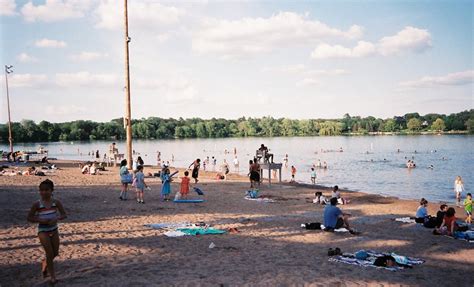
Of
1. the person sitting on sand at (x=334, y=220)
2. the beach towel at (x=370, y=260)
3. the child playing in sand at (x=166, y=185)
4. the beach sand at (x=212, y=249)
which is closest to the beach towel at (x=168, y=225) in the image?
the beach sand at (x=212, y=249)

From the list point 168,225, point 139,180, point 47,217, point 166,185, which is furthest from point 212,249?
point 166,185

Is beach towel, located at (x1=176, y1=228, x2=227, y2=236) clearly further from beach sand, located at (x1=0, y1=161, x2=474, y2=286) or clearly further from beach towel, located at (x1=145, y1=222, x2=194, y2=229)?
beach towel, located at (x1=145, y1=222, x2=194, y2=229)

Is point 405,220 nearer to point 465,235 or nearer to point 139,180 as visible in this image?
point 465,235

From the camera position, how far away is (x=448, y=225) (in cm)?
1404

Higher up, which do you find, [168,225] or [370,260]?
[168,225]

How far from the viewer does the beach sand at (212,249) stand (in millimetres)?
8289

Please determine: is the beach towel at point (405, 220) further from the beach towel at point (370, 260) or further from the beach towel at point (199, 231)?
the beach towel at point (199, 231)

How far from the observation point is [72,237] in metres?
11.3

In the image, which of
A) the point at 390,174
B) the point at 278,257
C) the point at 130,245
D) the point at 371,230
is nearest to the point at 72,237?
the point at 130,245

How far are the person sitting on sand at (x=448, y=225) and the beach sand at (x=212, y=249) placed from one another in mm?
404

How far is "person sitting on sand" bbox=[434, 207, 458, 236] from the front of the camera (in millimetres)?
13844

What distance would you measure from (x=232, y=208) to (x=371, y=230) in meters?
6.20

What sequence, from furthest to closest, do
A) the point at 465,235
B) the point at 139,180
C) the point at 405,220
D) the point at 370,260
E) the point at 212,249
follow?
the point at 139,180 < the point at 405,220 < the point at 465,235 < the point at 212,249 < the point at 370,260

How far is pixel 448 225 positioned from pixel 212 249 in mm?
8556
